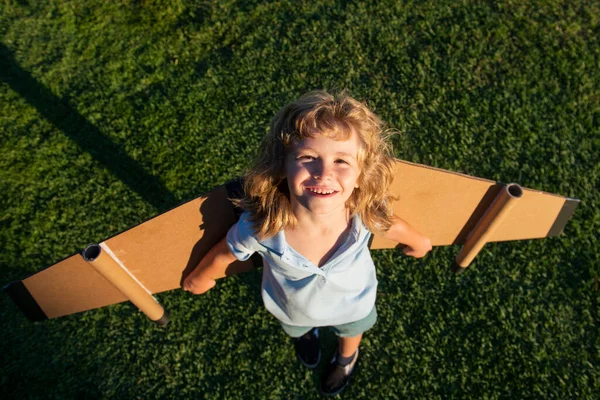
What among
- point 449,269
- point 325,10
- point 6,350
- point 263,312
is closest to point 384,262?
point 449,269

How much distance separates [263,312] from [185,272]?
103cm

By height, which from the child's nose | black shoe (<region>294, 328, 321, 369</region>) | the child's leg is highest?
the child's nose

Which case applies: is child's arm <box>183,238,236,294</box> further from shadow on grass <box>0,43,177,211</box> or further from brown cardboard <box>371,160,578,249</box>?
shadow on grass <box>0,43,177,211</box>

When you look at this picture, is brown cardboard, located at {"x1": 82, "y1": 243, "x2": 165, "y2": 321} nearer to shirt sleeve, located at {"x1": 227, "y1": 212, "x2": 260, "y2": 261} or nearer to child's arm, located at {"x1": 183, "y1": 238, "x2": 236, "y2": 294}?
child's arm, located at {"x1": 183, "y1": 238, "x2": 236, "y2": 294}

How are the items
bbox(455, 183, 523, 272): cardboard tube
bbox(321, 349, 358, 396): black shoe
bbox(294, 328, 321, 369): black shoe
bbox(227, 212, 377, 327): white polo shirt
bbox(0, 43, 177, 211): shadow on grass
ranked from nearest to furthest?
bbox(227, 212, 377, 327): white polo shirt, bbox(455, 183, 523, 272): cardboard tube, bbox(321, 349, 358, 396): black shoe, bbox(294, 328, 321, 369): black shoe, bbox(0, 43, 177, 211): shadow on grass

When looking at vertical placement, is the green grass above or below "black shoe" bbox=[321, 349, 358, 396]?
above

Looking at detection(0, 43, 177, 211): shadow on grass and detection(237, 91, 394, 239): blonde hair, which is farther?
detection(0, 43, 177, 211): shadow on grass

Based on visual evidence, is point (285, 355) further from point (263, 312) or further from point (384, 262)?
point (384, 262)

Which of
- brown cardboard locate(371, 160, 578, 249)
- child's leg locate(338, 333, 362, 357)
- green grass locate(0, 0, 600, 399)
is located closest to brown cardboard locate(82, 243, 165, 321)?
green grass locate(0, 0, 600, 399)

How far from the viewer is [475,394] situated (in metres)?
3.32

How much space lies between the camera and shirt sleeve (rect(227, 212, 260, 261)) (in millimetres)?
2312

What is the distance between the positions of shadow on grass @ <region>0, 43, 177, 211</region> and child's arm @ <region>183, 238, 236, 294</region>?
1.37 metres

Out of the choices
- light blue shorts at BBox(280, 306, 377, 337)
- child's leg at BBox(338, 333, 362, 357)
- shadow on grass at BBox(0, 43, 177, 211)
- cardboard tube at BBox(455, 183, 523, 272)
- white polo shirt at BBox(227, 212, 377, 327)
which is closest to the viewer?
white polo shirt at BBox(227, 212, 377, 327)

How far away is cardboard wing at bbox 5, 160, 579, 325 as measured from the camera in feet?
7.92
